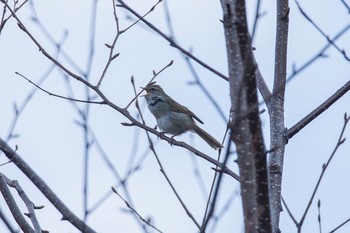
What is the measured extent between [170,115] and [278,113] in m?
3.59

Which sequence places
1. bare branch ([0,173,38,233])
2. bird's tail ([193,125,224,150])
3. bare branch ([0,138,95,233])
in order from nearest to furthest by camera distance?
1. bare branch ([0,138,95,233])
2. bare branch ([0,173,38,233])
3. bird's tail ([193,125,224,150])

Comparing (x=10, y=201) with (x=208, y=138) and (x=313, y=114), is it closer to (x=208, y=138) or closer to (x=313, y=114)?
(x=313, y=114)

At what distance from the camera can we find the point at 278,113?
3.86 metres

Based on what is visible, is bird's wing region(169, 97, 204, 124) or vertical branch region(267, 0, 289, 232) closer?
vertical branch region(267, 0, 289, 232)

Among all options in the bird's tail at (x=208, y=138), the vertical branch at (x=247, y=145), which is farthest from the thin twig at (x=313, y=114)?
the bird's tail at (x=208, y=138)

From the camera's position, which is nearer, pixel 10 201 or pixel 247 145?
pixel 247 145

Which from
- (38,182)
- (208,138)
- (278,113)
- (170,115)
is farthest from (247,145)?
(170,115)

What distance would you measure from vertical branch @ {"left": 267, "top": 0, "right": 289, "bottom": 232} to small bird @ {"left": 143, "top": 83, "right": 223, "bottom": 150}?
9.38 feet

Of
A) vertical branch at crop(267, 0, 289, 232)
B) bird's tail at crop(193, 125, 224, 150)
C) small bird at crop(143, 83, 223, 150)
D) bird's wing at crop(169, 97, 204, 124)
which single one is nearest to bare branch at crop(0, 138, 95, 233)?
vertical branch at crop(267, 0, 289, 232)

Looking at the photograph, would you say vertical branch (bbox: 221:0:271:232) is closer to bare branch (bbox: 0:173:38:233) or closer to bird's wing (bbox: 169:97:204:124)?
bare branch (bbox: 0:173:38:233)

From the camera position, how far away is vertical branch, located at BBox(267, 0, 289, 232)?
3.40 metres

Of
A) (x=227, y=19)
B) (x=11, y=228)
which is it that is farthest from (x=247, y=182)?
(x=11, y=228)

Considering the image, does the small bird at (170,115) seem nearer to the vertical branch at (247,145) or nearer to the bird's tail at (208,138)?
the bird's tail at (208,138)

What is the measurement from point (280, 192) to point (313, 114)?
607mm
